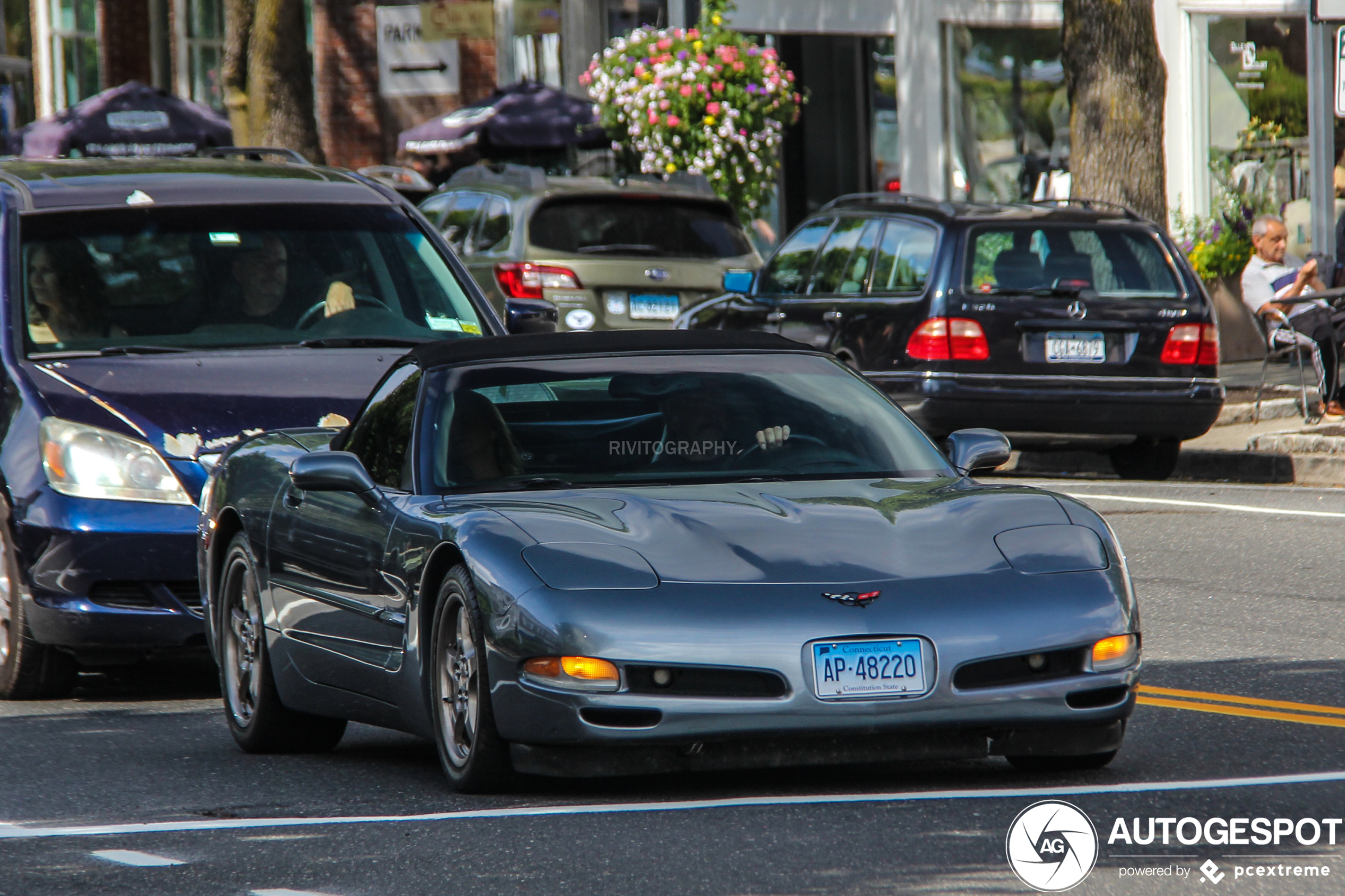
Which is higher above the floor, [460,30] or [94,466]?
[460,30]

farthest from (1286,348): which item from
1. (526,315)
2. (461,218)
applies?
(526,315)

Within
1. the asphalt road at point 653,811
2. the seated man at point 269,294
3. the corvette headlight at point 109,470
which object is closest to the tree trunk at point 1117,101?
the seated man at point 269,294

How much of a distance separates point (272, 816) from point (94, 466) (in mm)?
2598

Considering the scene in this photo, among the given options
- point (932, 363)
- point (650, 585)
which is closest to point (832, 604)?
point (650, 585)

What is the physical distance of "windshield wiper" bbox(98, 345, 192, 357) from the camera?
910 cm

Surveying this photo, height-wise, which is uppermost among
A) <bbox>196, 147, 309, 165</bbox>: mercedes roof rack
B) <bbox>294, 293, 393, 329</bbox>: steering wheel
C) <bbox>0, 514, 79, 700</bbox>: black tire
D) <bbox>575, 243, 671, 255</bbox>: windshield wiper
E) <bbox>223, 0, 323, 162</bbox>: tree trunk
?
<bbox>223, 0, 323, 162</bbox>: tree trunk

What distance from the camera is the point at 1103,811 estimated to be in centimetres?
579

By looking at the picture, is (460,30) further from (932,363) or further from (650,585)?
(650,585)

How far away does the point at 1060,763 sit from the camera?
21.3 ft

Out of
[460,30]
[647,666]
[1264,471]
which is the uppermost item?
[460,30]

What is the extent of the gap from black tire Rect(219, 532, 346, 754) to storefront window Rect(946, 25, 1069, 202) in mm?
18895

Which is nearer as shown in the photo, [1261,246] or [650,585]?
[650,585]

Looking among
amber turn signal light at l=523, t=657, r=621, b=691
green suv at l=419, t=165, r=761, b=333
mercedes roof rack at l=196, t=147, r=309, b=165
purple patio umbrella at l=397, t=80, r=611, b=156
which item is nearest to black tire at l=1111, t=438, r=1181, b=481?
green suv at l=419, t=165, r=761, b=333

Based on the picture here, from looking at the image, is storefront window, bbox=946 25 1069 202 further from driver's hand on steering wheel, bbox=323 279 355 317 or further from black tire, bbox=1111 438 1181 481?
driver's hand on steering wheel, bbox=323 279 355 317
